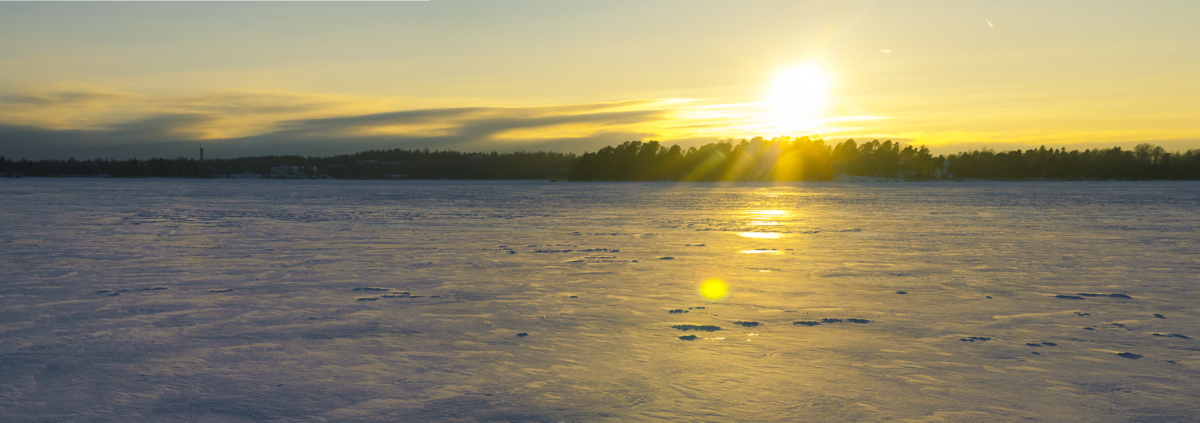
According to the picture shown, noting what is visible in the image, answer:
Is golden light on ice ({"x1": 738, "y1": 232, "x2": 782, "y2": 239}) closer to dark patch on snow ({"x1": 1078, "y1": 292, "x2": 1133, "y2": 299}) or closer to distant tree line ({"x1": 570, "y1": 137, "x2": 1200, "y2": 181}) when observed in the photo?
dark patch on snow ({"x1": 1078, "y1": 292, "x2": 1133, "y2": 299})

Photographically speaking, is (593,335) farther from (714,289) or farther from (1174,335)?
(1174,335)

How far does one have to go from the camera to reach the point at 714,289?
→ 10.1m

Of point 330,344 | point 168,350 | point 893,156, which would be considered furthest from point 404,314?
point 893,156

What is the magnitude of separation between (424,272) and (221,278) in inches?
119

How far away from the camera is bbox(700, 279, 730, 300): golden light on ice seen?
9.51 m

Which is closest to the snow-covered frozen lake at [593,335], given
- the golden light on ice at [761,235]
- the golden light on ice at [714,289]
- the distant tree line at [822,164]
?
the golden light on ice at [714,289]

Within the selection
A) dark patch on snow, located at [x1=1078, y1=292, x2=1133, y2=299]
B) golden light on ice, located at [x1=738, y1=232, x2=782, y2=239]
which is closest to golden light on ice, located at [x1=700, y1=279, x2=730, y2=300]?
dark patch on snow, located at [x1=1078, y1=292, x2=1133, y2=299]

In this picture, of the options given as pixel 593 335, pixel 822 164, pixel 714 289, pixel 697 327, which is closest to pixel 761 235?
pixel 714 289

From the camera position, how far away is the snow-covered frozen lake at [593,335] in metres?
5.00

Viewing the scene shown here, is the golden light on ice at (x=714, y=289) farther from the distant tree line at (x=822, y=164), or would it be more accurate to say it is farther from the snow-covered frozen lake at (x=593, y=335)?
the distant tree line at (x=822, y=164)

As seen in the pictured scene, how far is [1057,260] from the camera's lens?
13.6m

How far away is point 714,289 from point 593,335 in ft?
11.2

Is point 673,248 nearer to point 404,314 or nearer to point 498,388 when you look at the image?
point 404,314

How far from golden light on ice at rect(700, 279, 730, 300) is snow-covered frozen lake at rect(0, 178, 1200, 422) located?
207 mm
